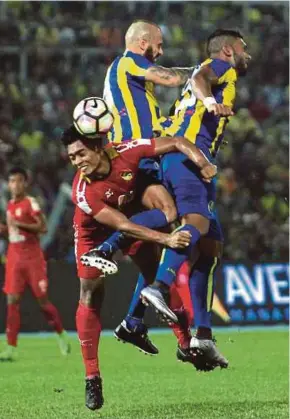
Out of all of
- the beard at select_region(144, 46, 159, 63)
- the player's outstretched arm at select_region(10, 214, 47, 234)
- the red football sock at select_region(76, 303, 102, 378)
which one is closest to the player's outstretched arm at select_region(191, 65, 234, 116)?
the beard at select_region(144, 46, 159, 63)

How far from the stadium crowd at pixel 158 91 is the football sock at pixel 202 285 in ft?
31.7

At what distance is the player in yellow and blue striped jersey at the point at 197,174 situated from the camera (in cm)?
863

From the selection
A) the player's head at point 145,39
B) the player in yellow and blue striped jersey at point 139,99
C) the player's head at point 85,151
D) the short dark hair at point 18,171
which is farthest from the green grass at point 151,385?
the player's head at point 145,39

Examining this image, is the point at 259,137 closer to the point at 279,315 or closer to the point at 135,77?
the point at 279,315

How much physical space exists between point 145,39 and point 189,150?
120 cm

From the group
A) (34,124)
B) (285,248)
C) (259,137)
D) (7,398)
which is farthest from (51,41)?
(7,398)

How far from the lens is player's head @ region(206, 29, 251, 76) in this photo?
29.6 feet

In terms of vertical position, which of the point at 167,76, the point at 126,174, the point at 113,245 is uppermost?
the point at 167,76

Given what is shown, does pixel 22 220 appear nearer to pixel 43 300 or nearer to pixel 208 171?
pixel 43 300

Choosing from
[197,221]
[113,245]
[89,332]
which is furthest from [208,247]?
[89,332]

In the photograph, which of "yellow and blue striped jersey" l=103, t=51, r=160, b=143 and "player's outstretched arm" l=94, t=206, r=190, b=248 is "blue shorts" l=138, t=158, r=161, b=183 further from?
"player's outstretched arm" l=94, t=206, r=190, b=248

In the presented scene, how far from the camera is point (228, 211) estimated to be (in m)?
20.0

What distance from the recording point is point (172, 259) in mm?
8602

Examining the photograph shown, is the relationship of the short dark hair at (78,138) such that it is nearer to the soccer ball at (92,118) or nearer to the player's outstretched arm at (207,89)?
the soccer ball at (92,118)
